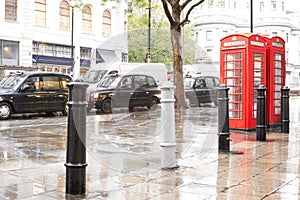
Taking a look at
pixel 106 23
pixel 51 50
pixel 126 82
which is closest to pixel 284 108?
pixel 126 82

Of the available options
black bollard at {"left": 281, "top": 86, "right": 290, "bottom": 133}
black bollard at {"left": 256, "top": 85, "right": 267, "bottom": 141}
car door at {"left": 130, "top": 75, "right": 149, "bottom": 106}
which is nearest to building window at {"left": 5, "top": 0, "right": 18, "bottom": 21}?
car door at {"left": 130, "top": 75, "right": 149, "bottom": 106}

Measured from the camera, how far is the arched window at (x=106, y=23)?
128ft

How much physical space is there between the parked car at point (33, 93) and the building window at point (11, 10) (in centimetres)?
1785

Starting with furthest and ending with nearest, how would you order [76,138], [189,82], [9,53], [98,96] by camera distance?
[9,53], [189,82], [98,96], [76,138]

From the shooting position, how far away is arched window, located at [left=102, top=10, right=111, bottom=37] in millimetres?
38938

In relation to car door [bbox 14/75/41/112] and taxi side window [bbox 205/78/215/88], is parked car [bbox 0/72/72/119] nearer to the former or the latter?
car door [bbox 14/75/41/112]

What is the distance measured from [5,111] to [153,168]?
32.3 ft

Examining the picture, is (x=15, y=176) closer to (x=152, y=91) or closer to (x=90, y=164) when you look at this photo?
(x=90, y=164)

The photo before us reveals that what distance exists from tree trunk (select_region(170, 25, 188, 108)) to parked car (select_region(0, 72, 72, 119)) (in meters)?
4.70

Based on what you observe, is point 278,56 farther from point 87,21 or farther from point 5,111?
point 87,21

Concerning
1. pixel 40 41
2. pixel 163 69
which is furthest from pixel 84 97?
pixel 40 41

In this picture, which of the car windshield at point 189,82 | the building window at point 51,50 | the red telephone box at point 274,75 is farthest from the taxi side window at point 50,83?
the building window at point 51,50

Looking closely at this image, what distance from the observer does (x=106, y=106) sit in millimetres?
16562

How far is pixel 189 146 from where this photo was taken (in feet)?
25.9
